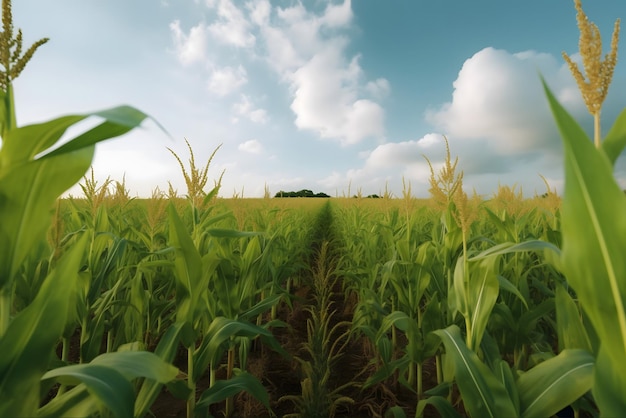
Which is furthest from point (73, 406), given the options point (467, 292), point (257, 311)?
point (467, 292)

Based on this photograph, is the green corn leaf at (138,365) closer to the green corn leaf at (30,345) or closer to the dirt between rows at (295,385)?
the green corn leaf at (30,345)

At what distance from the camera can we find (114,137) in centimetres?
91

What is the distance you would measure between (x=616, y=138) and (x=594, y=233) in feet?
1.06

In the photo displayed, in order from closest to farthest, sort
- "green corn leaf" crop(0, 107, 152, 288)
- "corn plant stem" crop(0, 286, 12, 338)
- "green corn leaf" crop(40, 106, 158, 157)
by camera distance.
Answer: "green corn leaf" crop(40, 106, 158, 157)
"green corn leaf" crop(0, 107, 152, 288)
"corn plant stem" crop(0, 286, 12, 338)

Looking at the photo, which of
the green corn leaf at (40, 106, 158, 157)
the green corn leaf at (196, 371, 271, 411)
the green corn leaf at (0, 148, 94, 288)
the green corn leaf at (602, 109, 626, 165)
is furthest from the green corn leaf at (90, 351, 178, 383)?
the green corn leaf at (602, 109, 626, 165)

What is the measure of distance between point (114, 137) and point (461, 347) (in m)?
1.71

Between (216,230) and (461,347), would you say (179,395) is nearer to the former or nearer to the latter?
(216,230)

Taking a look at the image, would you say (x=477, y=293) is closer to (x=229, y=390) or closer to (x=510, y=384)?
(x=510, y=384)

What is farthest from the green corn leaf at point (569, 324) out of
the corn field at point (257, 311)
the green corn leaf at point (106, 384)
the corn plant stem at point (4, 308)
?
the corn plant stem at point (4, 308)

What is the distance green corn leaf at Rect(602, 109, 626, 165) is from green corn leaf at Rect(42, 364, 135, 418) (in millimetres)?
1662

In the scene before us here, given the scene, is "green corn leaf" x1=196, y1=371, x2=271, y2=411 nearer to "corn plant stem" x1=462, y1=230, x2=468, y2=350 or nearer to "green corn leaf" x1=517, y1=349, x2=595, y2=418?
"corn plant stem" x1=462, y1=230, x2=468, y2=350

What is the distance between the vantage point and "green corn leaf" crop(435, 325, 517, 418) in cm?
134

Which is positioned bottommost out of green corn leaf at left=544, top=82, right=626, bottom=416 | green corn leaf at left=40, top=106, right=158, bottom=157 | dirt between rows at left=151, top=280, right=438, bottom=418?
dirt between rows at left=151, top=280, right=438, bottom=418

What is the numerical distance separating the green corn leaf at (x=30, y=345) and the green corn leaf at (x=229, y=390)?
103 cm
